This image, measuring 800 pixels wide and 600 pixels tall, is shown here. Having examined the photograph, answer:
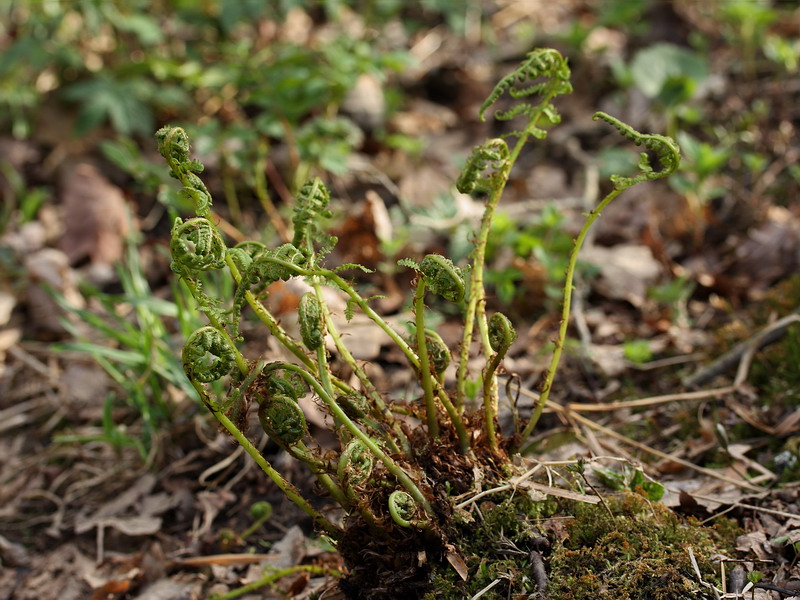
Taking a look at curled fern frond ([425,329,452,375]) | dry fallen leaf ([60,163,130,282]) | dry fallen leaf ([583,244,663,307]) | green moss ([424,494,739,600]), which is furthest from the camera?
dry fallen leaf ([60,163,130,282])

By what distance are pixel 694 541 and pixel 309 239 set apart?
1.13 meters

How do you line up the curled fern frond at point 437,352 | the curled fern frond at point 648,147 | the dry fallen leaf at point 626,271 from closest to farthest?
the curled fern frond at point 648,147 < the curled fern frond at point 437,352 < the dry fallen leaf at point 626,271

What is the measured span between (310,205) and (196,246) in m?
0.32

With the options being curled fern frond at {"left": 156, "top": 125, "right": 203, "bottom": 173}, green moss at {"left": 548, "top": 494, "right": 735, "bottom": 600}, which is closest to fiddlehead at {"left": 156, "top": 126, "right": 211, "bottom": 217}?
curled fern frond at {"left": 156, "top": 125, "right": 203, "bottom": 173}

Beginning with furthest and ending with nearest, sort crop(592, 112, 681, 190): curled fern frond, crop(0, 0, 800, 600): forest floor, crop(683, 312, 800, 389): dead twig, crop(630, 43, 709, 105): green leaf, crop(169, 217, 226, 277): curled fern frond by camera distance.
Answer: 1. crop(630, 43, 709, 105): green leaf
2. crop(683, 312, 800, 389): dead twig
3. crop(0, 0, 800, 600): forest floor
4. crop(592, 112, 681, 190): curled fern frond
5. crop(169, 217, 226, 277): curled fern frond

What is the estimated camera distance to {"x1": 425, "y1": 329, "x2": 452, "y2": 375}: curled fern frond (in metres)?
1.83

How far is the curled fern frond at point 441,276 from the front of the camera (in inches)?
59.6

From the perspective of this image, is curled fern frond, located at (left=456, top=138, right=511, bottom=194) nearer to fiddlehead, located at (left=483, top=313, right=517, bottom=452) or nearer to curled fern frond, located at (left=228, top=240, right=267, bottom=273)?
fiddlehead, located at (left=483, top=313, right=517, bottom=452)

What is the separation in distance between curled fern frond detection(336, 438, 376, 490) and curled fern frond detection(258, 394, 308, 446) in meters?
0.10

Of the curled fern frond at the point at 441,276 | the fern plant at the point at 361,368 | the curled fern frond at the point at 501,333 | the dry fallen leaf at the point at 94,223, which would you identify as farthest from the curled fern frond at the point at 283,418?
the dry fallen leaf at the point at 94,223

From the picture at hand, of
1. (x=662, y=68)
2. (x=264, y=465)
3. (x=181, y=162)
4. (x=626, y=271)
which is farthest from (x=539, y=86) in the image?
(x=662, y=68)

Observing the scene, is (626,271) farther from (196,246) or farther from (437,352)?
(196,246)

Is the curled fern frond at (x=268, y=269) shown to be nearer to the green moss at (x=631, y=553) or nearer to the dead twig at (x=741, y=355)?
the green moss at (x=631, y=553)

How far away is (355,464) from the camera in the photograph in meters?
1.65
